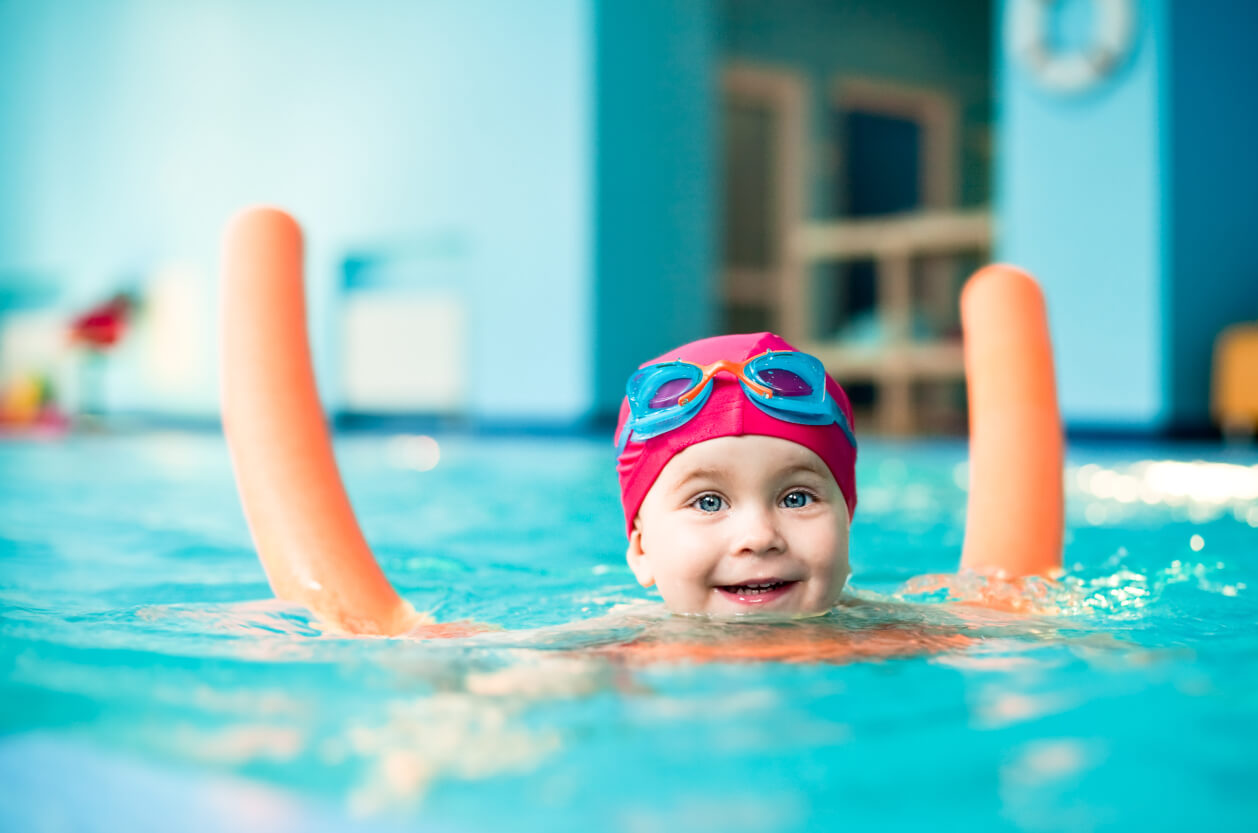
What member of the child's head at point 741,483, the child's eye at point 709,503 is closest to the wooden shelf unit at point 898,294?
the child's head at point 741,483

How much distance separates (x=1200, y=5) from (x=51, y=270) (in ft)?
40.9

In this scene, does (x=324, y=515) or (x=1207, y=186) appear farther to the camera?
(x=1207, y=186)

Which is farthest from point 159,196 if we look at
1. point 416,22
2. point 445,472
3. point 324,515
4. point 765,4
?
point 324,515

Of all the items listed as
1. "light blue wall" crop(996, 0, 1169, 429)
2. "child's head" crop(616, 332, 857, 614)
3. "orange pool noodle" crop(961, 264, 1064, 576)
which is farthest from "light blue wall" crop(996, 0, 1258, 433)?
"child's head" crop(616, 332, 857, 614)

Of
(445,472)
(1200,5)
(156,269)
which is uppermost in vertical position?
(1200,5)

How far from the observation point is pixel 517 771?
1337mm

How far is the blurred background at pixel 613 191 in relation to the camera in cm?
845

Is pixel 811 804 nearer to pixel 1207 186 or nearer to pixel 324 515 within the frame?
pixel 324 515

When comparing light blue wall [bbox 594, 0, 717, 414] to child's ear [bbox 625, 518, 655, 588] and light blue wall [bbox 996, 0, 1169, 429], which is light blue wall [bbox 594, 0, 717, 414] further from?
child's ear [bbox 625, 518, 655, 588]

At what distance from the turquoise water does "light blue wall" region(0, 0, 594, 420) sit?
7499 millimetres

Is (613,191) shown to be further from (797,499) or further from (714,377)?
(797,499)

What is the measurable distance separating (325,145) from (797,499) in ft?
35.2

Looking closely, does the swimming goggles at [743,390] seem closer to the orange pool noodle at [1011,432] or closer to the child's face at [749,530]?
the child's face at [749,530]

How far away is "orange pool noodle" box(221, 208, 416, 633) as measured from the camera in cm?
246
